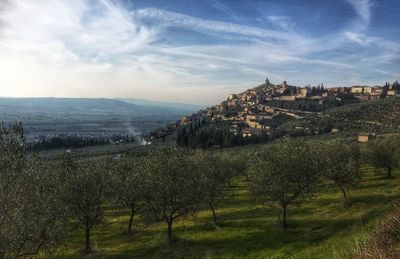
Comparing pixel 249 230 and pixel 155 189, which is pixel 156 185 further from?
pixel 249 230

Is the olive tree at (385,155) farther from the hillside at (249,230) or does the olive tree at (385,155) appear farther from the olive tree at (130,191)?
the olive tree at (130,191)

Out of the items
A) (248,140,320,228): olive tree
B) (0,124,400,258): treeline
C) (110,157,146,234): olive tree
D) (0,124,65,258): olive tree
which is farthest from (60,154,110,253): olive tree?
(248,140,320,228): olive tree

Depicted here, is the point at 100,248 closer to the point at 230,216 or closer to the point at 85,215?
the point at 85,215

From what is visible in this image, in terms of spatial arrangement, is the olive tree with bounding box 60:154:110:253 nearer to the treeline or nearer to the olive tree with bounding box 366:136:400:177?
the treeline

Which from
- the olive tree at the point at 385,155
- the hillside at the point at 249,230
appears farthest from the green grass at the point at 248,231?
the olive tree at the point at 385,155

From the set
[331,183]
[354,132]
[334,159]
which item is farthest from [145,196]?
[354,132]

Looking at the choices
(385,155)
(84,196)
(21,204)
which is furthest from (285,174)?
(385,155)
